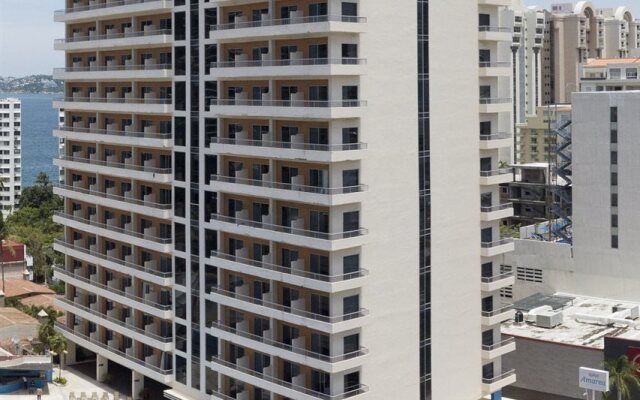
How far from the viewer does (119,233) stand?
54.1 m

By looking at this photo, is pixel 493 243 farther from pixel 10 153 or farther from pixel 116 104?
pixel 10 153

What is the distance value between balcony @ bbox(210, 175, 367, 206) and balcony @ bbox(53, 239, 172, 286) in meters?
7.05

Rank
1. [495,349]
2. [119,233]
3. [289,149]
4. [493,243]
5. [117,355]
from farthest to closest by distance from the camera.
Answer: [117,355]
[119,233]
[495,349]
[493,243]
[289,149]

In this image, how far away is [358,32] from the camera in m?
41.5

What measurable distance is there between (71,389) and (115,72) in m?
16.8

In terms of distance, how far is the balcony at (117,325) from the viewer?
169 feet

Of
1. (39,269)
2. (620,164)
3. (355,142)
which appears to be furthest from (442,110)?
(39,269)

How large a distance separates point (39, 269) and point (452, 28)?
56.3 meters

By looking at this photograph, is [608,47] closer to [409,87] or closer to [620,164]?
[620,164]

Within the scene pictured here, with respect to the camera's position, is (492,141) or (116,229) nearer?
(492,141)

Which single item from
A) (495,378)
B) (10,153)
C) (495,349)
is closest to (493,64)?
(495,349)

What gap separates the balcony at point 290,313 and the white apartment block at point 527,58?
10893cm

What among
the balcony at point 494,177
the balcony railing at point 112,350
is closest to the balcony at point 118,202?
the balcony railing at point 112,350

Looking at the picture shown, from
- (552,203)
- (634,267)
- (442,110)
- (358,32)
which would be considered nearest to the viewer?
(358,32)
